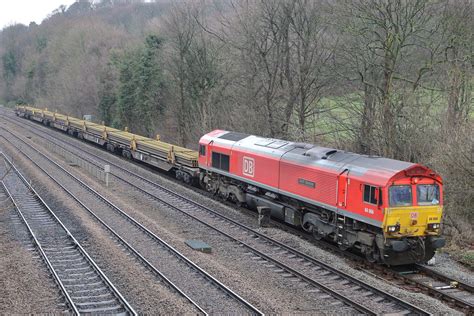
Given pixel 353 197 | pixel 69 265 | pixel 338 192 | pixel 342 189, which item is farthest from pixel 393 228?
pixel 69 265

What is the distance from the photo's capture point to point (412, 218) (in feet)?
51.5

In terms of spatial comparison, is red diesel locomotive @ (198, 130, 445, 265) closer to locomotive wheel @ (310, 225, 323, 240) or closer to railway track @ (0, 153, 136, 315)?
locomotive wheel @ (310, 225, 323, 240)

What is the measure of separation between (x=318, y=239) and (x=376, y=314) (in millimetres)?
6604

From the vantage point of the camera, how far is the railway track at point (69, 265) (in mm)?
12961

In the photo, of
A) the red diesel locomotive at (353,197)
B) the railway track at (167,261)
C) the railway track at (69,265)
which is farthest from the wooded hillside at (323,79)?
the railway track at (69,265)

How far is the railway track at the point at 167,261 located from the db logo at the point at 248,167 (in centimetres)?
515

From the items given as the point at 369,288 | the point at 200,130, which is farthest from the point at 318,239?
the point at 200,130

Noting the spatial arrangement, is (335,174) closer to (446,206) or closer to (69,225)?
(446,206)

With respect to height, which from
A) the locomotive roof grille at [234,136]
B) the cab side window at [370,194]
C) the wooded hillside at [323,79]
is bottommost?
the cab side window at [370,194]

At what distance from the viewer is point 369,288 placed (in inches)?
557

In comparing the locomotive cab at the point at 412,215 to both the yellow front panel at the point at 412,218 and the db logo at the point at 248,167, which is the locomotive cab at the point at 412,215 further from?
the db logo at the point at 248,167

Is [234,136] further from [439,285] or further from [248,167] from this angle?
[439,285]

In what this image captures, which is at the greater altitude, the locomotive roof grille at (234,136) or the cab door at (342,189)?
the locomotive roof grille at (234,136)

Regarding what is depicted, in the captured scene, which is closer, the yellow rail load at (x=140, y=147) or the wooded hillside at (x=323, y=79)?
the wooded hillside at (x=323, y=79)
